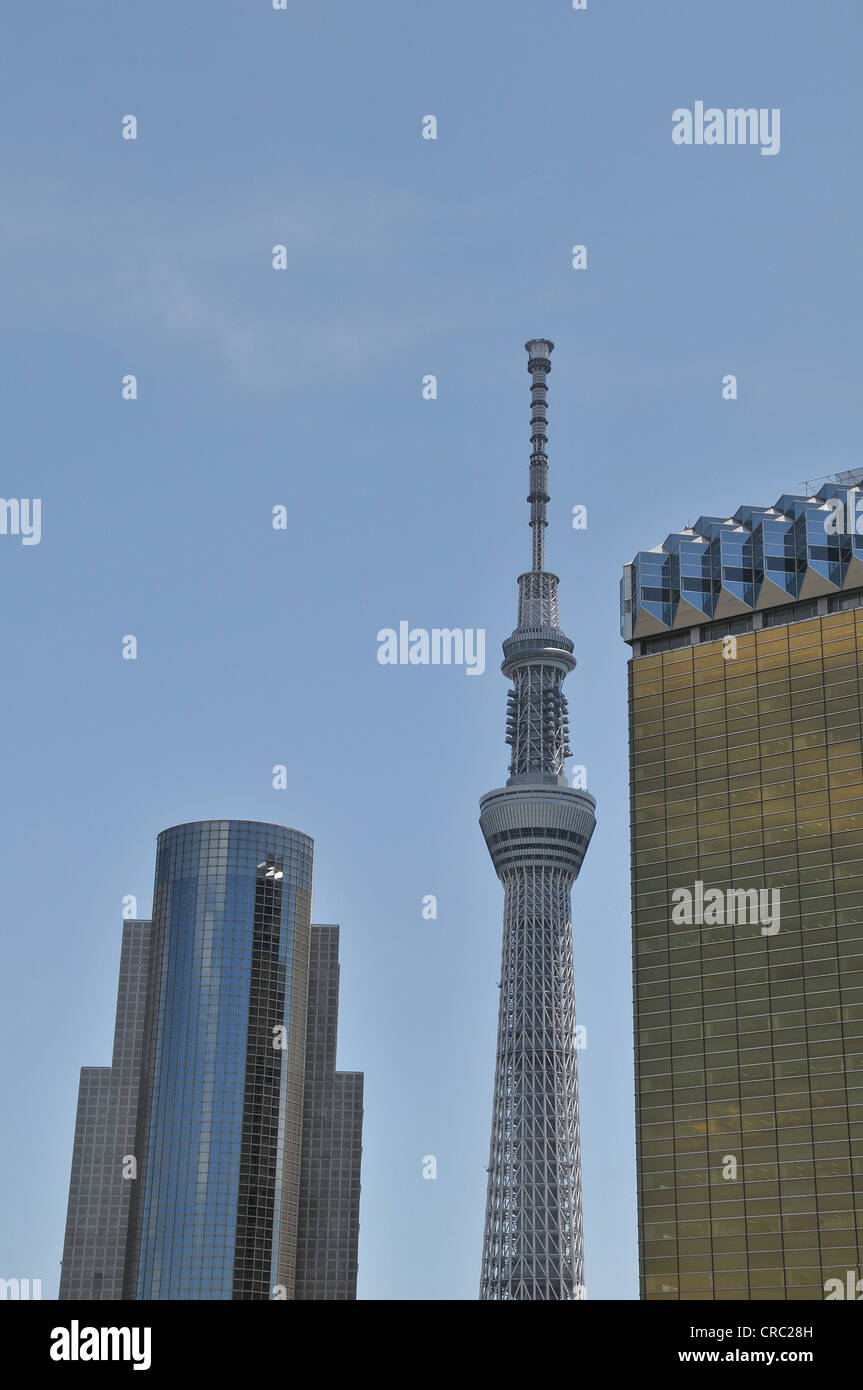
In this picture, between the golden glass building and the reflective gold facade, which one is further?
the golden glass building

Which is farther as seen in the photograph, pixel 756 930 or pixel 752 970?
pixel 756 930

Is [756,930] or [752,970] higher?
[756,930]

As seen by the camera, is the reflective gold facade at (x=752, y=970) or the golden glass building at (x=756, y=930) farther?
the golden glass building at (x=756, y=930)
